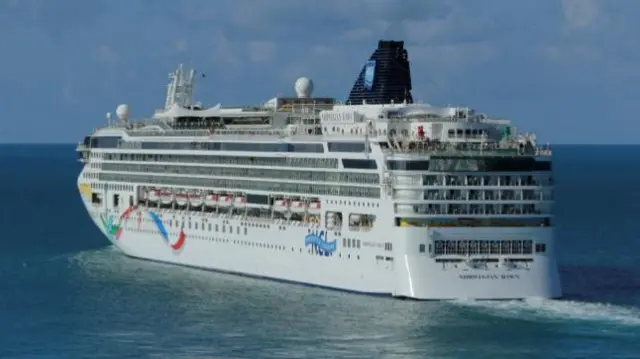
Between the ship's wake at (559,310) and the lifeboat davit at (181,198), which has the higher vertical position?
the lifeboat davit at (181,198)

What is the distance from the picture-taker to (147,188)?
7175 centimetres

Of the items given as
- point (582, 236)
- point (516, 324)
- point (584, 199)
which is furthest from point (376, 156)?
point (584, 199)

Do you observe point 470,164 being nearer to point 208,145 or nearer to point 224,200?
point 224,200

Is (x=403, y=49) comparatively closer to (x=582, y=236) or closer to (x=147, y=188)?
(x=147, y=188)

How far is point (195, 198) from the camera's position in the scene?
68188 millimetres

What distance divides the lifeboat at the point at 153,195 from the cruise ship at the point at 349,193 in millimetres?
97

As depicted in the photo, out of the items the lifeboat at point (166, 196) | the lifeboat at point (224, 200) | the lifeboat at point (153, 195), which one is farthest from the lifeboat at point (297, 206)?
the lifeboat at point (153, 195)

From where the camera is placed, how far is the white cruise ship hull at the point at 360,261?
54094mm

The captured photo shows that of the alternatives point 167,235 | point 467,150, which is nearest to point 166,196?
point 167,235

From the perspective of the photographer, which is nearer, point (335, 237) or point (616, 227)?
point (335, 237)

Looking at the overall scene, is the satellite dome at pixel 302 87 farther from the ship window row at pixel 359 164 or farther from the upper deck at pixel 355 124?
the ship window row at pixel 359 164

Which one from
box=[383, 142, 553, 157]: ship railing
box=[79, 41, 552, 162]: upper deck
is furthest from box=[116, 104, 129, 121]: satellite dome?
box=[383, 142, 553, 157]: ship railing

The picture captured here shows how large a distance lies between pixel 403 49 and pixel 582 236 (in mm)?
25336

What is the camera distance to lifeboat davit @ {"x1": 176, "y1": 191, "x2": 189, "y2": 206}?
2712 inches
